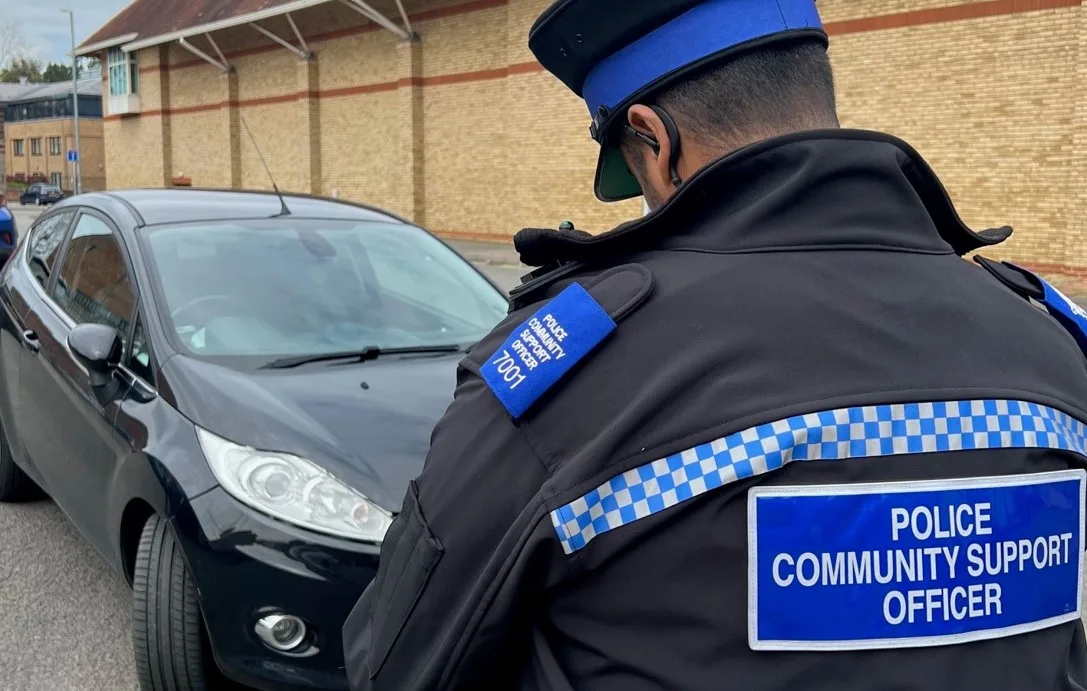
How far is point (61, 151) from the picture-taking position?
65.2 m

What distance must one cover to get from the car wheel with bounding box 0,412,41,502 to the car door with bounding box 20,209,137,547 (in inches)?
23.9

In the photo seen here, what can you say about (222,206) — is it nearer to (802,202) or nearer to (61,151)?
(802,202)

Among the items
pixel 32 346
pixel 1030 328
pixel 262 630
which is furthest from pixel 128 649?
pixel 1030 328

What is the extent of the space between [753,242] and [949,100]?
52.1 feet

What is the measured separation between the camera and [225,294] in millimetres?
3912

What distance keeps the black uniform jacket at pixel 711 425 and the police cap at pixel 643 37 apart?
149mm

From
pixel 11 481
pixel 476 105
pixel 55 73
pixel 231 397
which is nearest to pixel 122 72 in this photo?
pixel 476 105

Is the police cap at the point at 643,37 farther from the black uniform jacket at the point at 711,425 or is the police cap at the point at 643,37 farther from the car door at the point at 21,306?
the car door at the point at 21,306

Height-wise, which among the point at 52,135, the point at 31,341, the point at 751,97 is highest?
the point at 751,97

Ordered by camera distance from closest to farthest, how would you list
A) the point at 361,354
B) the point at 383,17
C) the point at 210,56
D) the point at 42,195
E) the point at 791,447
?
1. the point at 791,447
2. the point at 361,354
3. the point at 383,17
4. the point at 210,56
5. the point at 42,195

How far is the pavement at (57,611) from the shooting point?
3475 mm

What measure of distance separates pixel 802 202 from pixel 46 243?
4809 millimetres

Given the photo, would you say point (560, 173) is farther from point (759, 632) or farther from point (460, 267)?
point (759, 632)

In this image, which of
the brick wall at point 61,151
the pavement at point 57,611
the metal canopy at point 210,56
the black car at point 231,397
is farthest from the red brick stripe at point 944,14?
the brick wall at point 61,151
